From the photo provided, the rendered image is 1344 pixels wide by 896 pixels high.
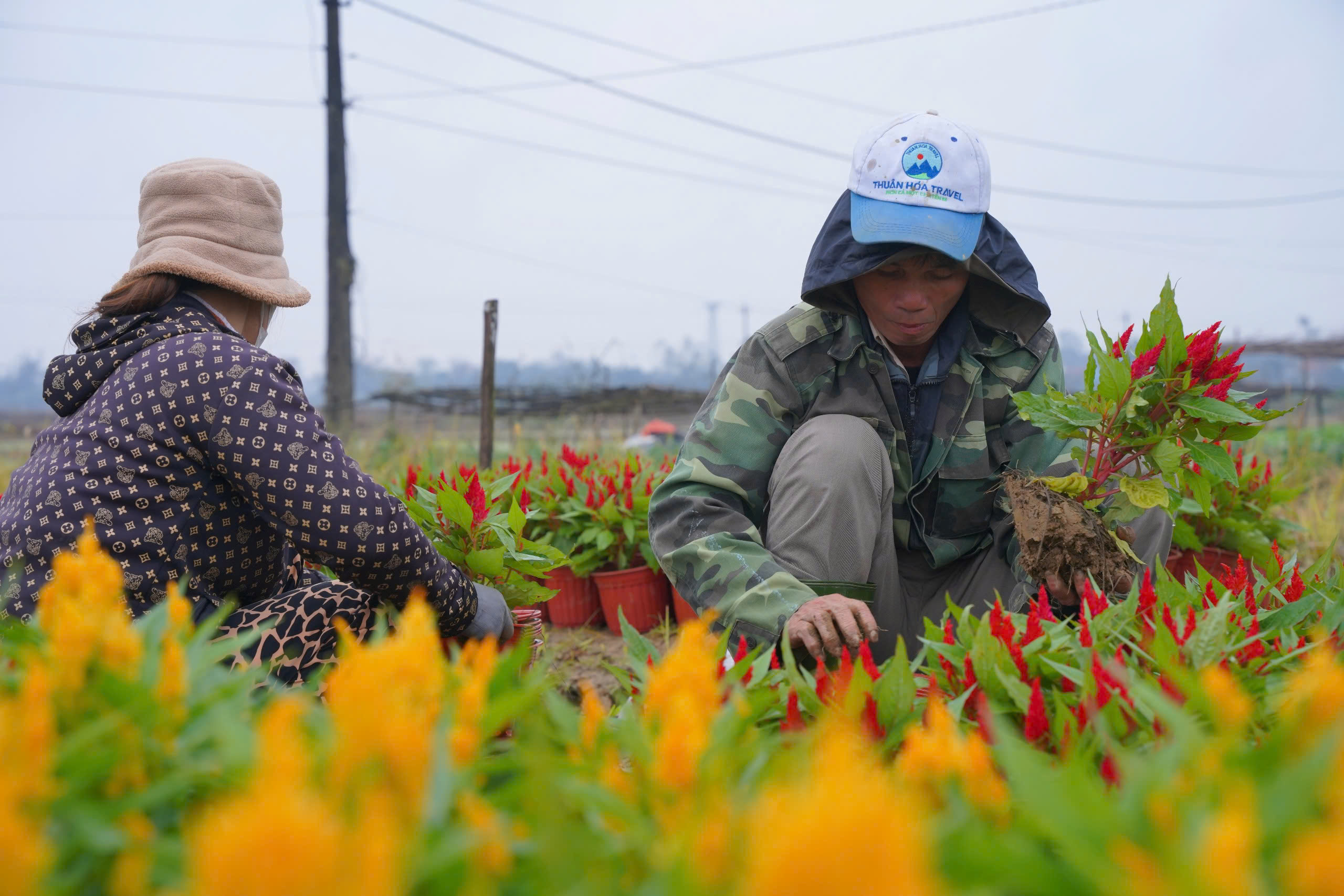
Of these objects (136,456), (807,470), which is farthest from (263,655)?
(807,470)

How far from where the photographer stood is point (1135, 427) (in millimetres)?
2115

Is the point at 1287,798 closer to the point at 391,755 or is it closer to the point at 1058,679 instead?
the point at 391,755

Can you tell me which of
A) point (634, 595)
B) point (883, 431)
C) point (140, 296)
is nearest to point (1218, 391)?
point (883, 431)

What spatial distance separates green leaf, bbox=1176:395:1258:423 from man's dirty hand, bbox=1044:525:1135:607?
0.30 metres

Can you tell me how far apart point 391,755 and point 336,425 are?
31.2ft

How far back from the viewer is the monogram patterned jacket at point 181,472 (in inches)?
69.7

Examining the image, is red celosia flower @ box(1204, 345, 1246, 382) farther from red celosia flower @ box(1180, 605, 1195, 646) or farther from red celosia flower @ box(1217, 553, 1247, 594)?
red celosia flower @ box(1180, 605, 1195, 646)

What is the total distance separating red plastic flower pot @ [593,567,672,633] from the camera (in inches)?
155

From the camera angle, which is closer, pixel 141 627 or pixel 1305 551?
pixel 141 627

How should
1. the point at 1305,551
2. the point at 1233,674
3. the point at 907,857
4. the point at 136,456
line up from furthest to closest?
the point at 1305,551 < the point at 136,456 < the point at 1233,674 < the point at 907,857

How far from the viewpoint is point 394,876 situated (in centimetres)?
56

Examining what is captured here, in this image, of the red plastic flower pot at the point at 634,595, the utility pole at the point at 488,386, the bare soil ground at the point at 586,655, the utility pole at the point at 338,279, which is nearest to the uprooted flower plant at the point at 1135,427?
the bare soil ground at the point at 586,655

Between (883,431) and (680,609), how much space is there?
1.57 m

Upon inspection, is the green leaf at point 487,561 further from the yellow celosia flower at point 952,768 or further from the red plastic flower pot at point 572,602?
the yellow celosia flower at point 952,768
